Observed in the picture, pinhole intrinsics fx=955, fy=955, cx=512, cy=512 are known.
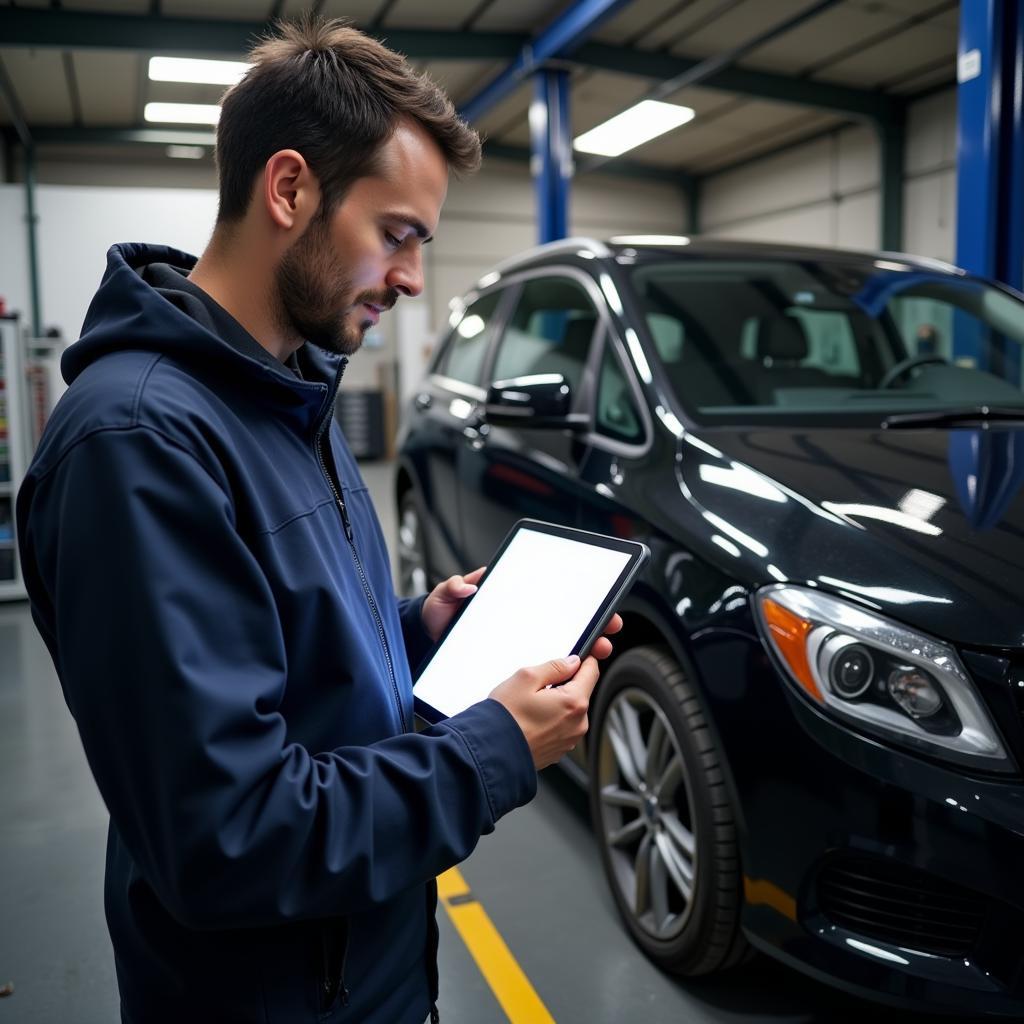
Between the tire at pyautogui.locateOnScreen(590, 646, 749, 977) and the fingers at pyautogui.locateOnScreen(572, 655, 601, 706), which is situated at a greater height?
the fingers at pyautogui.locateOnScreen(572, 655, 601, 706)

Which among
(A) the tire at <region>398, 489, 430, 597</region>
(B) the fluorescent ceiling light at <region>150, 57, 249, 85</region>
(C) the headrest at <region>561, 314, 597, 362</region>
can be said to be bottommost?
(A) the tire at <region>398, 489, 430, 597</region>

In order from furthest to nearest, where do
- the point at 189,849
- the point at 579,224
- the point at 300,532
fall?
1. the point at 579,224
2. the point at 300,532
3. the point at 189,849

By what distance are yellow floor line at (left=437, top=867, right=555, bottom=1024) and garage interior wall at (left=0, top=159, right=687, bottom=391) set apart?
Answer: 19.4 feet

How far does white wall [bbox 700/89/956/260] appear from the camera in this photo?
11312 millimetres

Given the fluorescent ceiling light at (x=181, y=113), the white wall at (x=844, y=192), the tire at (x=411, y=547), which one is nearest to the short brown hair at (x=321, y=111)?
the tire at (x=411, y=547)

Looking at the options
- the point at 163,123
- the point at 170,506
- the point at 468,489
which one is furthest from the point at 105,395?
the point at 163,123

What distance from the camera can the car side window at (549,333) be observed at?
2.85 meters

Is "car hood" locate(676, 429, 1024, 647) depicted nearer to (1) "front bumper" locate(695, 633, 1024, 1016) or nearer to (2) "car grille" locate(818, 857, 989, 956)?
(1) "front bumper" locate(695, 633, 1024, 1016)

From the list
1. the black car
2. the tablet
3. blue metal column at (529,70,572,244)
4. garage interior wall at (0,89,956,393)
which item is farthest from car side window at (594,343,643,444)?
blue metal column at (529,70,572,244)

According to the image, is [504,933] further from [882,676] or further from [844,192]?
[844,192]

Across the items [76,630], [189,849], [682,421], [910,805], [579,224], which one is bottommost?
[910,805]

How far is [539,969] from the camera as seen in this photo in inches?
80.0

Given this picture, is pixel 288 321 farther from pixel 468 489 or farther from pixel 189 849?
pixel 468 489

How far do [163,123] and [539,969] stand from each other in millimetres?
12472
